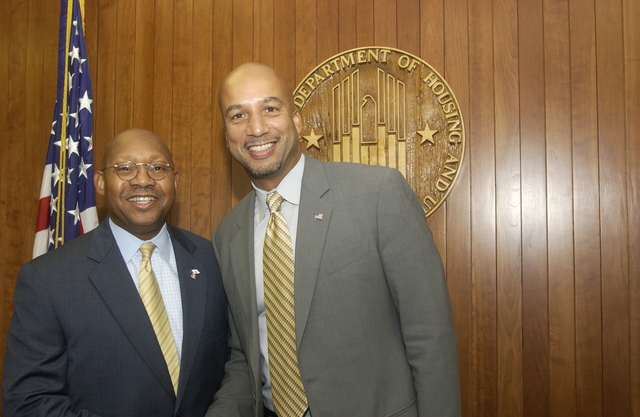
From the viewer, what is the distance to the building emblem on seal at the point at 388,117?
2615 mm

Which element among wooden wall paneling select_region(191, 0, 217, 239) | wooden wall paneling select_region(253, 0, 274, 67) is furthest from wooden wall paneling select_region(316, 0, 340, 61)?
wooden wall paneling select_region(191, 0, 217, 239)

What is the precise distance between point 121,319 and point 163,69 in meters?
1.85

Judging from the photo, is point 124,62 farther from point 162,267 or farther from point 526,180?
point 526,180

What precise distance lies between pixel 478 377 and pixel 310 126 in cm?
161

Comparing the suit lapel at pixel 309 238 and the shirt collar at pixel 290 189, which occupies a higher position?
the shirt collar at pixel 290 189

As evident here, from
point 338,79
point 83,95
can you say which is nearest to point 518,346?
point 338,79

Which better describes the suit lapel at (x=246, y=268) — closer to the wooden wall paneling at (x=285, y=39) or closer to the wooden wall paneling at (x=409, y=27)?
the wooden wall paneling at (x=285, y=39)

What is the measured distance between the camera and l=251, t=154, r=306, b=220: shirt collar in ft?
5.49

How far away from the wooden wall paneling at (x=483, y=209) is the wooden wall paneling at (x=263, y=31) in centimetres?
111

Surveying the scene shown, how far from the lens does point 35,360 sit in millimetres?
1472

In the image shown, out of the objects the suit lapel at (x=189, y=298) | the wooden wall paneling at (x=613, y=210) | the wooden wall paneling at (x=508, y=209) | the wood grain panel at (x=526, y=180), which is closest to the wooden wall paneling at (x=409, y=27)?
the wood grain panel at (x=526, y=180)

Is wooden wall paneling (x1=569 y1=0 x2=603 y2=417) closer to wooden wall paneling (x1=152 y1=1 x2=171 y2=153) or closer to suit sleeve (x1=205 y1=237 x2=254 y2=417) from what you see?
suit sleeve (x1=205 y1=237 x2=254 y2=417)

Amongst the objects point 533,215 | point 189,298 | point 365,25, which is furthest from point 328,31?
point 189,298

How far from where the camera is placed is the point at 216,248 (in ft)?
6.44
